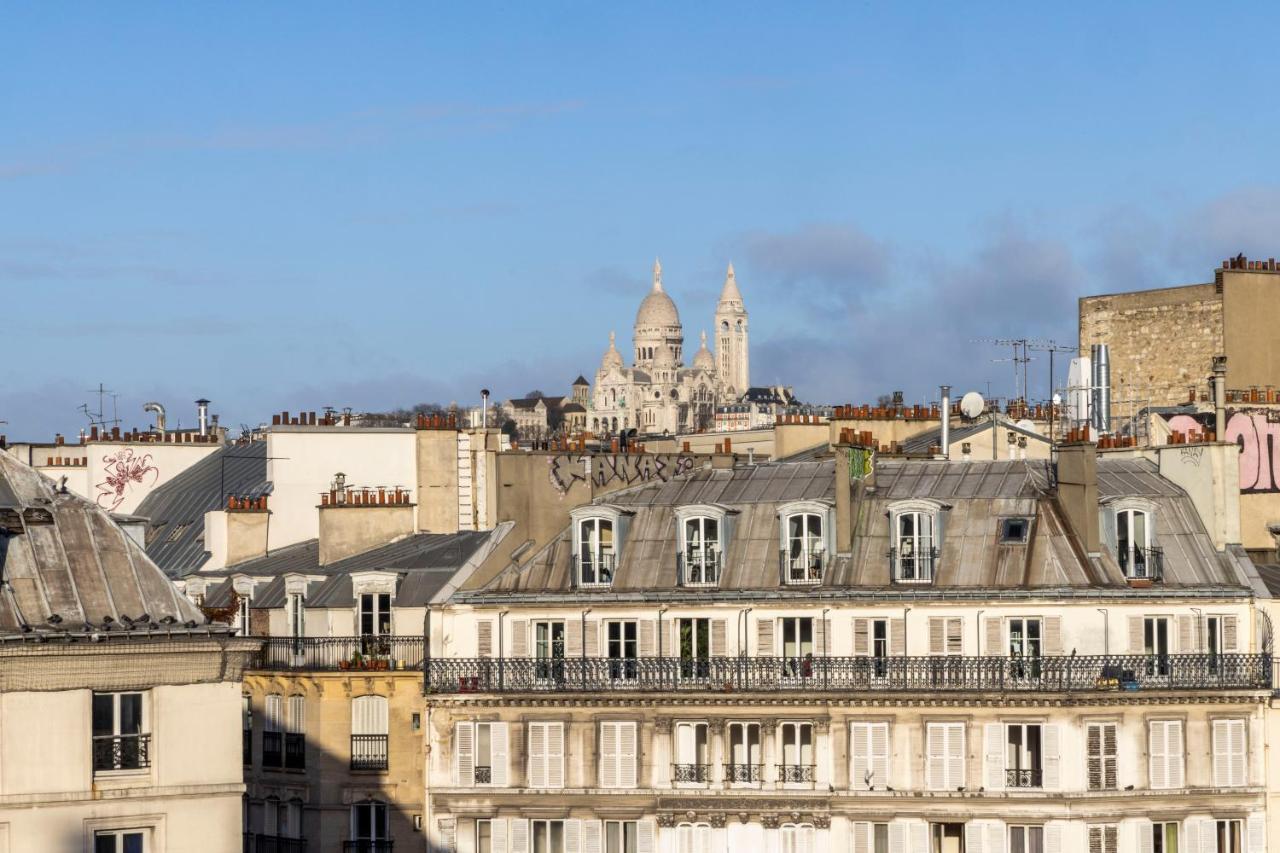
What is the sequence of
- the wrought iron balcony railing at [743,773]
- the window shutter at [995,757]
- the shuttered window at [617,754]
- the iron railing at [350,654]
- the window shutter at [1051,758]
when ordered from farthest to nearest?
the iron railing at [350,654]
the shuttered window at [617,754]
the wrought iron balcony railing at [743,773]
the window shutter at [995,757]
the window shutter at [1051,758]

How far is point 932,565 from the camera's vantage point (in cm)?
6188

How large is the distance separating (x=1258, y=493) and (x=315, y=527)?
23.7 meters

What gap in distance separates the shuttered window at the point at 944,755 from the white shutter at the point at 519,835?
28.7ft

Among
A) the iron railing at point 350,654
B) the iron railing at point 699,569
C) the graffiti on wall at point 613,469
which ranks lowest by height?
the iron railing at point 350,654

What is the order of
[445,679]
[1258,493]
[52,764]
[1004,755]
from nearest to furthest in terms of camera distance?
[52,764]
[1004,755]
[445,679]
[1258,493]

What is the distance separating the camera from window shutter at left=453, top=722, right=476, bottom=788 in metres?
63.2

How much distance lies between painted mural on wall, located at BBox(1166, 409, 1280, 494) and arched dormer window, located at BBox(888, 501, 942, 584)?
39.9ft

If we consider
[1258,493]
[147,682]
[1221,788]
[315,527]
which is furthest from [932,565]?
[147,682]

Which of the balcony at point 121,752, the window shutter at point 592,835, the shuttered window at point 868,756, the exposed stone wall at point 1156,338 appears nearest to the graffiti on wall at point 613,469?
the window shutter at point 592,835

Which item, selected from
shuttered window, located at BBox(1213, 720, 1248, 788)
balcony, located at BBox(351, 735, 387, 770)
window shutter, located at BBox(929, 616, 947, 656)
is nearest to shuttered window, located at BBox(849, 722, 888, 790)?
window shutter, located at BBox(929, 616, 947, 656)

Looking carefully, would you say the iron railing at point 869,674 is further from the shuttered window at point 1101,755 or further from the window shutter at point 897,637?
the shuttered window at point 1101,755

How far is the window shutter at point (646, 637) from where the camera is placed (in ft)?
207

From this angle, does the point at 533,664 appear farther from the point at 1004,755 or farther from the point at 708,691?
the point at 1004,755

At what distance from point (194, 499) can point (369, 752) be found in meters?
19.6
